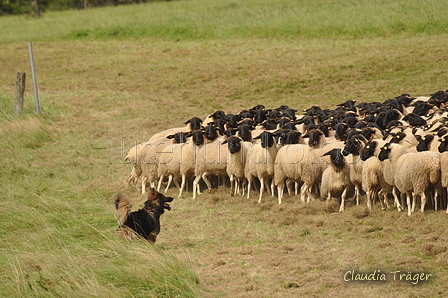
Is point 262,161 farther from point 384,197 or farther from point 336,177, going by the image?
point 384,197

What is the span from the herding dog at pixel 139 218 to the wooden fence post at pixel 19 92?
1200 centimetres

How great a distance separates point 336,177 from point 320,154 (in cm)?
92

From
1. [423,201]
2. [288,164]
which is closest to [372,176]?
[423,201]

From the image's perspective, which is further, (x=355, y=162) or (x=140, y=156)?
(x=140, y=156)

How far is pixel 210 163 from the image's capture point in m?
13.0

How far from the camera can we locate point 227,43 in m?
30.7

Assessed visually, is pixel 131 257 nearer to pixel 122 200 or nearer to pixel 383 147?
pixel 122 200

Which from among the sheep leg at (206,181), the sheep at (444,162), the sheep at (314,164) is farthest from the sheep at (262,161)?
the sheep at (444,162)

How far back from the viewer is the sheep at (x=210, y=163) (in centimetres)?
1295

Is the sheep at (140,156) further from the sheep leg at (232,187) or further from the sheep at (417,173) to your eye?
the sheep at (417,173)

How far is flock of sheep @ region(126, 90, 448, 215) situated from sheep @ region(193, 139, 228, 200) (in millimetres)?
22

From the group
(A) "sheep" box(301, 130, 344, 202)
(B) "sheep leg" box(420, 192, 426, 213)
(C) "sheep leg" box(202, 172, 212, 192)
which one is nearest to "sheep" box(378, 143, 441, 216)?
(B) "sheep leg" box(420, 192, 426, 213)

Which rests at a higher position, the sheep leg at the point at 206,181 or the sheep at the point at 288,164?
the sheep at the point at 288,164

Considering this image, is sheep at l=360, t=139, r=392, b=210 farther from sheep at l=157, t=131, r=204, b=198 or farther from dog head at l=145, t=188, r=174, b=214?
sheep at l=157, t=131, r=204, b=198
